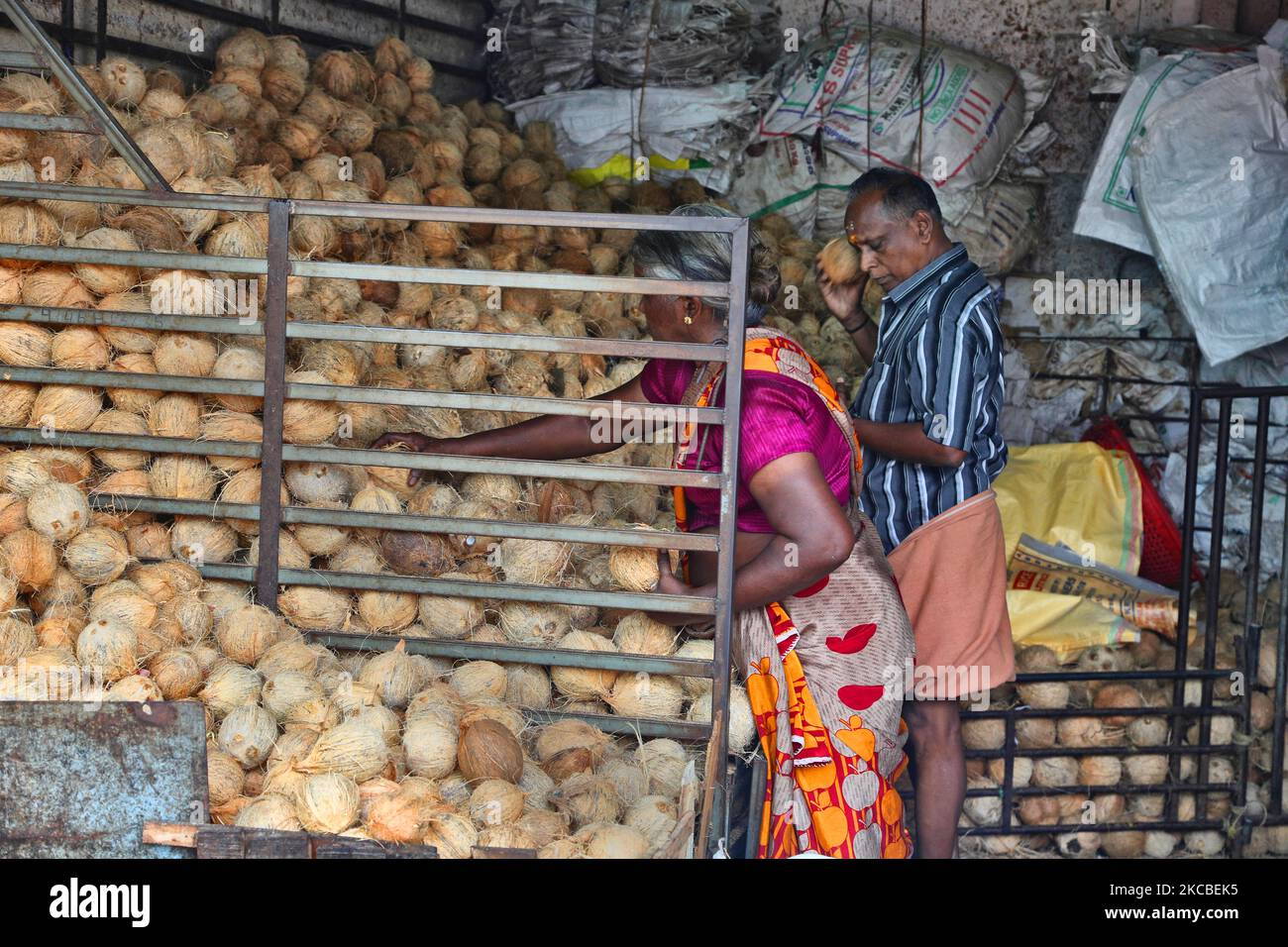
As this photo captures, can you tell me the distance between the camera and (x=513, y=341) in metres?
2.67

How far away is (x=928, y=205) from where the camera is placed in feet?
11.1

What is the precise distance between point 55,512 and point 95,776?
1.04 meters

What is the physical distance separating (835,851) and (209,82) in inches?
135

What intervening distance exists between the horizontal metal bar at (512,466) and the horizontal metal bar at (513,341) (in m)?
0.24

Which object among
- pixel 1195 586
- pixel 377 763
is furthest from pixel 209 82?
pixel 1195 586

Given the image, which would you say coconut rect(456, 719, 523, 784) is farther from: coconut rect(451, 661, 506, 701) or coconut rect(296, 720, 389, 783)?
coconut rect(451, 661, 506, 701)

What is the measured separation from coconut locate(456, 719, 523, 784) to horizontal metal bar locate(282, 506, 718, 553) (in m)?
0.43

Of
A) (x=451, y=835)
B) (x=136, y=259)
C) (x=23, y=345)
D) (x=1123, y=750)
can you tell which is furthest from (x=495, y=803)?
(x=1123, y=750)

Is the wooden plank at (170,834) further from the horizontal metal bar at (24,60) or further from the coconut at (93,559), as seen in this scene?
the horizontal metal bar at (24,60)

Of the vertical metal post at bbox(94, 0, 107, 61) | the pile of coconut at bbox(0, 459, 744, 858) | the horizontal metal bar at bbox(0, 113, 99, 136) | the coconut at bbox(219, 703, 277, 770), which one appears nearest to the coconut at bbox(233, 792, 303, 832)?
the pile of coconut at bbox(0, 459, 744, 858)

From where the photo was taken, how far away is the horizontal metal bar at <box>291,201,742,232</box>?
98.7 inches

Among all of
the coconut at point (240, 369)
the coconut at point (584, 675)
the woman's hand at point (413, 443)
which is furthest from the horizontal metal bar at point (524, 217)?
the coconut at point (584, 675)

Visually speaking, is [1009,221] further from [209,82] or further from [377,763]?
[377,763]

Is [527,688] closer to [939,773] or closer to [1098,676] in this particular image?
[939,773]
